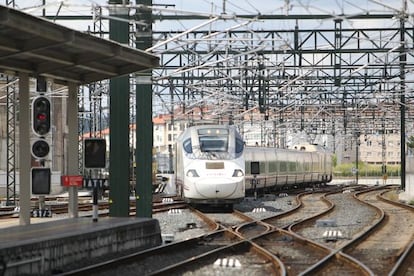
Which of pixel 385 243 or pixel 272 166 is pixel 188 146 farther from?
pixel 272 166

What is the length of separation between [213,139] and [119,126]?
10244mm

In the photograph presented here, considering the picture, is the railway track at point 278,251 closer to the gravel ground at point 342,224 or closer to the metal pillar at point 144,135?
the gravel ground at point 342,224

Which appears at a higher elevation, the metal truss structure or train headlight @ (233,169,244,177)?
the metal truss structure

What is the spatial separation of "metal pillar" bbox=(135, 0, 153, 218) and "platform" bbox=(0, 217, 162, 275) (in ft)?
7.71

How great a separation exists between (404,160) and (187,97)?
1487 centimetres

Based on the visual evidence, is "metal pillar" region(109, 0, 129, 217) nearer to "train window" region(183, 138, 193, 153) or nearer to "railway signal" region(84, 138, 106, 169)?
"railway signal" region(84, 138, 106, 169)


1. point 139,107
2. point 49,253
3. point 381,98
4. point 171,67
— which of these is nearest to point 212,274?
point 49,253

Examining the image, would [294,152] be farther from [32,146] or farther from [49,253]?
[49,253]

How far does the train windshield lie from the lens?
89.2 ft

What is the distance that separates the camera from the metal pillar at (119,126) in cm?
1728

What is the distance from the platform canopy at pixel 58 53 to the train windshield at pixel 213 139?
1120 cm

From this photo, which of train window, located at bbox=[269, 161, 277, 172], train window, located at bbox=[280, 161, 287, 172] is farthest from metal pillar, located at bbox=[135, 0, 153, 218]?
train window, located at bbox=[280, 161, 287, 172]

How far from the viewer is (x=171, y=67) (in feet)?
120

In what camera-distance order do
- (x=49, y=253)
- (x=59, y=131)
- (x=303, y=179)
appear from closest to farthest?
(x=49, y=253) < (x=303, y=179) < (x=59, y=131)
